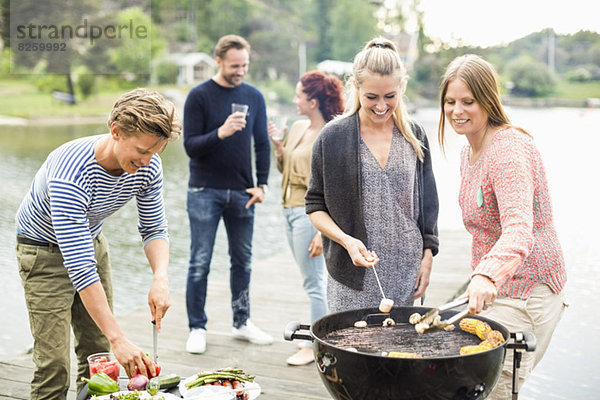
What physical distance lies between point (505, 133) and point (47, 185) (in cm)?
141

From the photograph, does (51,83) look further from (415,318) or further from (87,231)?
(415,318)

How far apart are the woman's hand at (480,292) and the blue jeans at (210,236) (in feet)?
6.90

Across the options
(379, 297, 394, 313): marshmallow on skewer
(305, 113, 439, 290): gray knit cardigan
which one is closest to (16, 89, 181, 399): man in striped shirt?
(305, 113, 439, 290): gray knit cardigan

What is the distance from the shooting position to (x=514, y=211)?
1.73 meters

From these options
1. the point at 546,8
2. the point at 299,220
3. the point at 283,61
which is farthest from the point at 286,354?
the point at 283,61

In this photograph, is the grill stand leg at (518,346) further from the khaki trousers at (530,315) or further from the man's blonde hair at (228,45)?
the man's blonde hair at (228,45)

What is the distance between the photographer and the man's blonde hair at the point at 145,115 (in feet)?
6.07

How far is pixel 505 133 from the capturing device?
1.89 meters

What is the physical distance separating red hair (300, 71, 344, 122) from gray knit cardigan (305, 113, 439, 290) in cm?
109

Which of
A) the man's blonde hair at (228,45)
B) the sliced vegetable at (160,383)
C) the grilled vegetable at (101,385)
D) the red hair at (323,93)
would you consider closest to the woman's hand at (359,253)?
the sliced vegetable at (160,383)

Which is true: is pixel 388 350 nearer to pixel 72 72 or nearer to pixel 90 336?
pixel 90 336

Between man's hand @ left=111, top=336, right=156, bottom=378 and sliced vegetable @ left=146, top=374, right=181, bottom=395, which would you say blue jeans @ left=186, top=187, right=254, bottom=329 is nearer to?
sliced vegetable @ left=146, top=374, right=181, bottom=395

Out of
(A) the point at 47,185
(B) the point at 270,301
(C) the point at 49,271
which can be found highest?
(A) the point at 47,185

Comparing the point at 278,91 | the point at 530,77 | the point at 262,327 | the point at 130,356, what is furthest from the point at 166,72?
the point at 130,356
